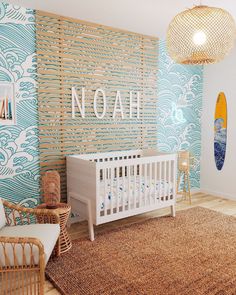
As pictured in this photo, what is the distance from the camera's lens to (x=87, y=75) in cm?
351

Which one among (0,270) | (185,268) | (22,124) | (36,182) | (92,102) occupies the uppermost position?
(92,102)

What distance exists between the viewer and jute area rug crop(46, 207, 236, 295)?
Result: 2104 mm

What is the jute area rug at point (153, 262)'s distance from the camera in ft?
6.90

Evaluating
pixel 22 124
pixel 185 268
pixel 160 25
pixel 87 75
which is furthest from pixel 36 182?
pixel 160 25

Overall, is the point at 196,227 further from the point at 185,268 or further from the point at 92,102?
the point at 92,102

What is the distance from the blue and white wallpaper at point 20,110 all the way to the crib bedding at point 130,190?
0.83m

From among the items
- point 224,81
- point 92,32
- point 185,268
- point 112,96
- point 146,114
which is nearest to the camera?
point 185,268

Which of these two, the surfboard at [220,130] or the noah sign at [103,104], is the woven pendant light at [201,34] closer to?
the noah sign at [103,104]

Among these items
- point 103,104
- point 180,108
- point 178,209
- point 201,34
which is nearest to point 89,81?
point 103,104

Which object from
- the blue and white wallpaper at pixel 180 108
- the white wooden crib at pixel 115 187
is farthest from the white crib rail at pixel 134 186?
the blue and white wallpaper at pixel 180 108

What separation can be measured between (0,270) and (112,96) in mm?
2501

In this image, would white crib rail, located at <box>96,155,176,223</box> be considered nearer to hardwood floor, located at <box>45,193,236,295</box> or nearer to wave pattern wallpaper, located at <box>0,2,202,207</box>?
hardwood floor, located at <box>45,193,236,295</box>

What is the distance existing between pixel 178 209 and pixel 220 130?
151 centimetres

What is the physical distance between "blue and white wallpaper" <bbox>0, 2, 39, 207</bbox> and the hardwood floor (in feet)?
1.99
